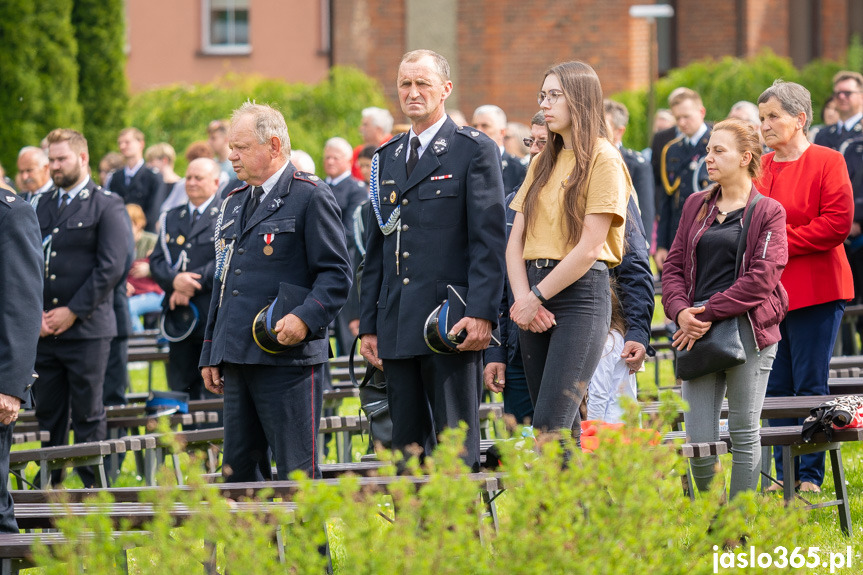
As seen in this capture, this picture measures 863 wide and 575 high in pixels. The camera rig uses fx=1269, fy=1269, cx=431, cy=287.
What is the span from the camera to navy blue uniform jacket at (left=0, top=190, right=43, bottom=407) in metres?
5.31

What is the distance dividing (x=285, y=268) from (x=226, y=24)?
2440 cm

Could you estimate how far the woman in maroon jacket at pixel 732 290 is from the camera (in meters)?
5.55

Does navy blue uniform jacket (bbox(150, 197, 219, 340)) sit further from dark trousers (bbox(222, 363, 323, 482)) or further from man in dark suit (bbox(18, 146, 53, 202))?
dark trousers (bbox(222, 363, 323, 482))

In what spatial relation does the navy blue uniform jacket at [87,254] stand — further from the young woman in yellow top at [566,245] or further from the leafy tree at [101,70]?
the leafy tree at [101,70]

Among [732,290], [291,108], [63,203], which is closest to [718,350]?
[732,290]

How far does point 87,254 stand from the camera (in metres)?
8.33

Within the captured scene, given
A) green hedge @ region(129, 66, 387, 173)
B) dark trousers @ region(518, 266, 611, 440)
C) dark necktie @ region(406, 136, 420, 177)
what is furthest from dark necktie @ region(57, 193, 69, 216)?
green hedge @ region(129, 66, 387, 173)

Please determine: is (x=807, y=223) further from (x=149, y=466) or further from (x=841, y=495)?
(x=149, y=466)

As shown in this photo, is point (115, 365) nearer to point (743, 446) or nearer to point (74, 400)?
point (74, 400)

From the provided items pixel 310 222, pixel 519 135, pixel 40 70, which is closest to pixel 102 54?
pixel 40 70

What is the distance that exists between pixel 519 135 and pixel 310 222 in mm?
5827

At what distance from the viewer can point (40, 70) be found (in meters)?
17.9

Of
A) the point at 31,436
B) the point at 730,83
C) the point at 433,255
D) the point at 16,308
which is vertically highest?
the point at 730,83

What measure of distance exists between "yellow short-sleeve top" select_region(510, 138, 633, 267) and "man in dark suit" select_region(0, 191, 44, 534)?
2.10m
